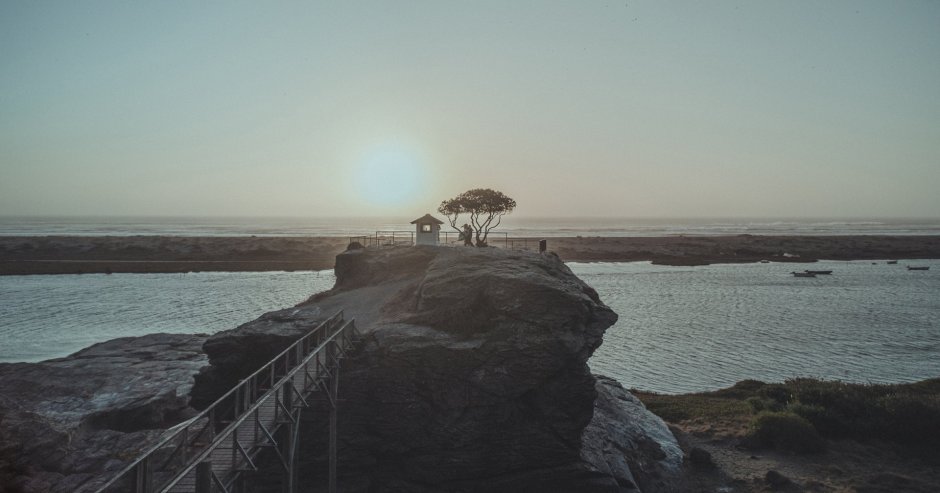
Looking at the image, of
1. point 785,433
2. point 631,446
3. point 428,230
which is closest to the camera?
point 631,446

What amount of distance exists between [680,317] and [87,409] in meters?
46.9

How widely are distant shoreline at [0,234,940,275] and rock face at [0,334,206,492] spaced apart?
58663 mm

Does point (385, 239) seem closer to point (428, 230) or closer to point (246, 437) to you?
point (428, 230)

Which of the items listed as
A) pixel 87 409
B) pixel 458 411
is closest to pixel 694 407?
pixel 458 411

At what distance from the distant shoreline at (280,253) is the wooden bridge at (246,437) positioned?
75.1 m

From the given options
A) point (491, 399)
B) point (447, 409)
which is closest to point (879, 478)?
point (491, 399)

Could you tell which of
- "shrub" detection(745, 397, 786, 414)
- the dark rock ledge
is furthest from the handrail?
"shrub" detection(745, 397, 786, 414)

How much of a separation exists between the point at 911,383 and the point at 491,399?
2818cm

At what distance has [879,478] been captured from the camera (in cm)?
2330

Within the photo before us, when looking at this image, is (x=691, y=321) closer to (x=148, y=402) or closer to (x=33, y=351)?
(x=148, y=402)

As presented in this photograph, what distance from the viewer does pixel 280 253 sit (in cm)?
11225

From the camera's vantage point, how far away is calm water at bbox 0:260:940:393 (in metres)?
37.9

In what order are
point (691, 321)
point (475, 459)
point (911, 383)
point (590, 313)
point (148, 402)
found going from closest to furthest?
point (475, 459) → point (590, 313) → point (148, 402) → point (911, 383) → point (691, 321)

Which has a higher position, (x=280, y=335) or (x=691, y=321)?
(x=280, y=335)
